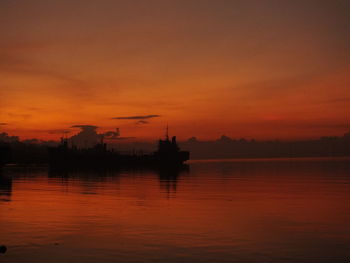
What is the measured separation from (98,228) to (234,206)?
14725 millimetres

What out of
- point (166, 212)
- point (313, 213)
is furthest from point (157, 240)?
point (313, 213)

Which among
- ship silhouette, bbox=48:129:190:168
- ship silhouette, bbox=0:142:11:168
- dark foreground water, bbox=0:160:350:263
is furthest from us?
ship silhouette, bbox=48:129:190:168

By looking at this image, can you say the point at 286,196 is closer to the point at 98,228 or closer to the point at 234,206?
the point at 234,206

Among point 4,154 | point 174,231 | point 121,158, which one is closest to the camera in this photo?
point 174,231

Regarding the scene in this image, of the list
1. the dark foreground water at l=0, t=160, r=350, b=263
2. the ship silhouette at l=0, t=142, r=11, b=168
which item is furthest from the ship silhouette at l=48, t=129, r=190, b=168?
the dark foreground water at l=0, t=160, r=350, b=263

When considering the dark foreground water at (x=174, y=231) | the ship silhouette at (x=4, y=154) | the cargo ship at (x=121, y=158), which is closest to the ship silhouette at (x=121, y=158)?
the cargo ship at (x=121, y=158)

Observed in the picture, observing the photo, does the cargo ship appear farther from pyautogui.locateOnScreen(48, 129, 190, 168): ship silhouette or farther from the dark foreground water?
the dark foreground water

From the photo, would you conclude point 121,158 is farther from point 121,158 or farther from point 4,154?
point 4,154

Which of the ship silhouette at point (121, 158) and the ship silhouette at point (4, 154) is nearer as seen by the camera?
the ship silhouette at point (4, 154)

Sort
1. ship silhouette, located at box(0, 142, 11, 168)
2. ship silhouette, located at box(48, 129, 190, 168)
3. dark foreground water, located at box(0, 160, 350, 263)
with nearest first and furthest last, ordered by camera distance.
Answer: dark foreground water, located at box(0, 160, 350, 263) → ship silhouette, located at box(0, 142, 11, 168) → ship silhouette, located at box(48, 129, 190, 168)

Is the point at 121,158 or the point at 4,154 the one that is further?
the point at 121,158

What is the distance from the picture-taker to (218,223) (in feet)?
88.1

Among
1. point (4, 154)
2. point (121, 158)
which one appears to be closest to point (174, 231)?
point (4, 154)

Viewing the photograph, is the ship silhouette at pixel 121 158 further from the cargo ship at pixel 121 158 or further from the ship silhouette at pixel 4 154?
the ship silhouette at pixel 4 154
